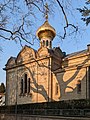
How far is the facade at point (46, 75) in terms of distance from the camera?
96.3 ft

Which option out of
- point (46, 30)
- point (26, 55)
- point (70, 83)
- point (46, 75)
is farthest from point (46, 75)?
point (46, 30)

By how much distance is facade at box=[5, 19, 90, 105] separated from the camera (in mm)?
29359

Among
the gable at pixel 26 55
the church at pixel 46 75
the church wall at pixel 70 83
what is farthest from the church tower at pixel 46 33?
the church wall at pixel 70 83

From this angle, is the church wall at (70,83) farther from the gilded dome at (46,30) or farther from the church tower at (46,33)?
the gilded dome at (46,30)

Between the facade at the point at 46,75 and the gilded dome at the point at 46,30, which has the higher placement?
the gilded dome at the point at 46,30

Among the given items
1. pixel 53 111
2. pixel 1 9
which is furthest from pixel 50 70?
pixel 1 9

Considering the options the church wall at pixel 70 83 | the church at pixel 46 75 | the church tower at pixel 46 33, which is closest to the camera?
the church wall at pixel 70 83

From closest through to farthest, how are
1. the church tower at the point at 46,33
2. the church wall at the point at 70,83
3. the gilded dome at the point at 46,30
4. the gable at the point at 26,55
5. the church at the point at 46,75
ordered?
the church wall at the point at 70,83 < the church at the point at 46,75 < the gable at the point at 26,55 < the gilded dome at the point at 46,30 < the church tower at the point at 46,33

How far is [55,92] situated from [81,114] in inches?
609

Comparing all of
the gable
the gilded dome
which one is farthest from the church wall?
the gilded dome

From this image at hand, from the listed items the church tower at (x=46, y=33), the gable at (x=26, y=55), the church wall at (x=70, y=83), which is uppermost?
the church tower at (x=46, y=33)

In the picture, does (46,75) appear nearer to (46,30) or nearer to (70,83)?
(70,83)

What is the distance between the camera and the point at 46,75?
1286 inches

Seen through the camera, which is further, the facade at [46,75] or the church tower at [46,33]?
the church tower at [46,33]
